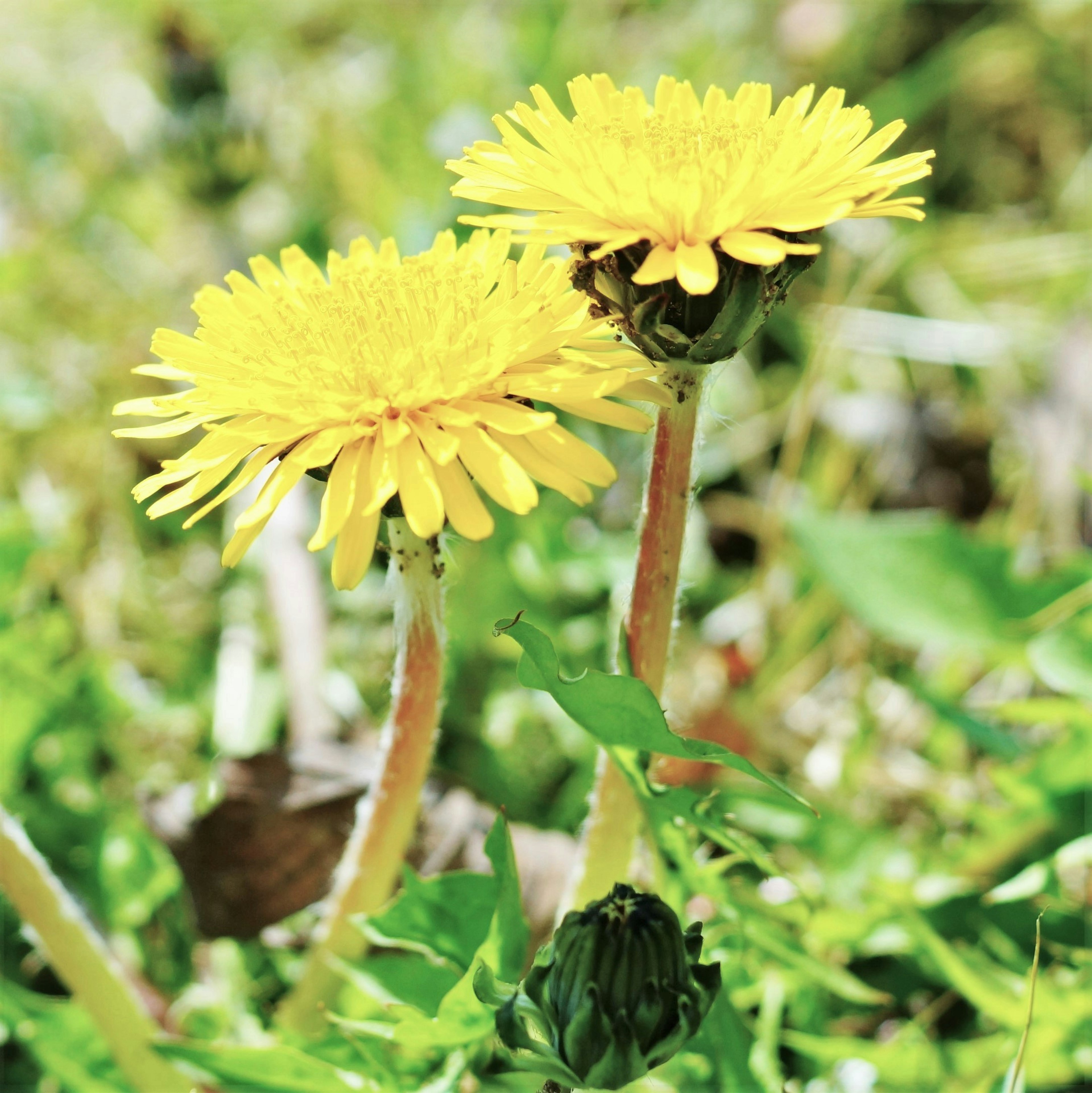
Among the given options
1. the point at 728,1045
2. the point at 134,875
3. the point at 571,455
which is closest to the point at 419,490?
the point at 571,455

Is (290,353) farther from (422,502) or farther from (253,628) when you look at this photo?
(253,628)

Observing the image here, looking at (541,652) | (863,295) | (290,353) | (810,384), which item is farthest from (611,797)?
(863,295)

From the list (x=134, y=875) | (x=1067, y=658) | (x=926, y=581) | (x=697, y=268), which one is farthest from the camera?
(x=926, y=581)

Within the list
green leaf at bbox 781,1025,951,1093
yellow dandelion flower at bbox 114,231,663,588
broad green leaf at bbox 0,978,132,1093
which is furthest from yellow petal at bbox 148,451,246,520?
green leaf at bbox 781,1025,951,1093

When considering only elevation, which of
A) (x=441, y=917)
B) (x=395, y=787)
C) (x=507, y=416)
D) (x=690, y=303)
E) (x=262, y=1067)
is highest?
(x=690, y=303)

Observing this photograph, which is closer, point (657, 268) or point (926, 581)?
point (657, 268)

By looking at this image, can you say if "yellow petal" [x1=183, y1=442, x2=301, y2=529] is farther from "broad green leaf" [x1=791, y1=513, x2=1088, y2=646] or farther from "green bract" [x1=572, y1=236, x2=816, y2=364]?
"broad green leaf" [x1=791, y1=513, x2=1088, y2=646]

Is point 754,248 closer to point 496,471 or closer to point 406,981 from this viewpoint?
point 496,471
